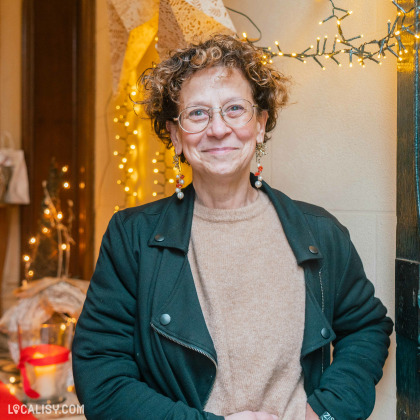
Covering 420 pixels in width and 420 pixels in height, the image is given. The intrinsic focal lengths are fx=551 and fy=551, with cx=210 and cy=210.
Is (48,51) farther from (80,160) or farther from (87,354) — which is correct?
(87,354)

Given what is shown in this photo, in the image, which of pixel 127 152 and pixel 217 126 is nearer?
pixel 217 126

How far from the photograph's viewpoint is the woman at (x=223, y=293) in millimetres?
1281

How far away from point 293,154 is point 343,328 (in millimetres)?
676

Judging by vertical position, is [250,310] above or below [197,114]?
below

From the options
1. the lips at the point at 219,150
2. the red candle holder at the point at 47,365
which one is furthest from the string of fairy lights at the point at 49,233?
the lips at the point at 219,150

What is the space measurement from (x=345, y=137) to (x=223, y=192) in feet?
1.65

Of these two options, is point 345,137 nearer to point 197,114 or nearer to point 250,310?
point 197,114

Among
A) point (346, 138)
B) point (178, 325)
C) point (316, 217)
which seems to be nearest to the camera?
point (178, 325)

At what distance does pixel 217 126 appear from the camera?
1.36 meters

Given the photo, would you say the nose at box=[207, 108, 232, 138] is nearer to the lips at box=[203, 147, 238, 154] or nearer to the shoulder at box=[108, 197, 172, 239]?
the lips at box=[203, 147, 238, 154]

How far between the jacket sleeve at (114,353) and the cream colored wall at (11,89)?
287 centimetres

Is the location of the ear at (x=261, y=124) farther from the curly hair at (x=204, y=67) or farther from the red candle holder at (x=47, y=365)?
the red candle holder at (x=47, y=365)

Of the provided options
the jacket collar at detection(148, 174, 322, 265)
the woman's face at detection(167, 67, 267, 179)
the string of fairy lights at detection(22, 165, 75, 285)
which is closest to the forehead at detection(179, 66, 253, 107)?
the woman's face at detection(167, 67, 267, 179)

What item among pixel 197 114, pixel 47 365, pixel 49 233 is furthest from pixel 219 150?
pixel 49 233
